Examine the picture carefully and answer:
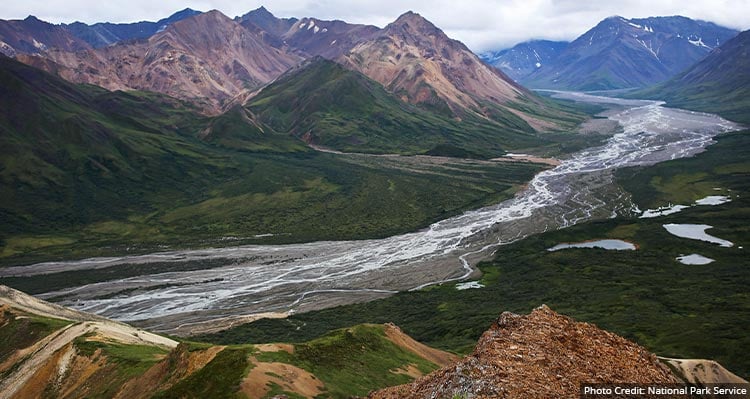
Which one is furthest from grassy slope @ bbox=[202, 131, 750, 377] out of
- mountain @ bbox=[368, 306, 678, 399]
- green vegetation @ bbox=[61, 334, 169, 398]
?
mountain @ bbox=[368, 306, 678, 399]

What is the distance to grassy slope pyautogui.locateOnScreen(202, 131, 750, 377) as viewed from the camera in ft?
280

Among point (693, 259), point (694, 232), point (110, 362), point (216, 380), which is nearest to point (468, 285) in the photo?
point (693, 259)

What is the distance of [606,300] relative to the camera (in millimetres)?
107625

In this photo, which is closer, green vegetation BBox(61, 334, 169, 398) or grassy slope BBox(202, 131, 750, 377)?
green vegetation BBox(61, 334, 169, 398)

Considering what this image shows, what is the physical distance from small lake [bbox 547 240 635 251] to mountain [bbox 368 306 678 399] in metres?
117

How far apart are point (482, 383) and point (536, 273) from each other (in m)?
105

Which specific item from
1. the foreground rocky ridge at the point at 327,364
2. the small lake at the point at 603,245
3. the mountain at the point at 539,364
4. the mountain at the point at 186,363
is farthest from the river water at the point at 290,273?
the mountain at the point at 539,364

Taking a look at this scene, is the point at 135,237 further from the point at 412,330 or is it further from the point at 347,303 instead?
the point at 412,330

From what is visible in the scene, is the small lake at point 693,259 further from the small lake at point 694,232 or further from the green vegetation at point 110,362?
the green vegetation at point 110,362

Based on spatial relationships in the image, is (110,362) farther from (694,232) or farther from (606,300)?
(694,232)

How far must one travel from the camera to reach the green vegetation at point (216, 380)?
45531 millimetres

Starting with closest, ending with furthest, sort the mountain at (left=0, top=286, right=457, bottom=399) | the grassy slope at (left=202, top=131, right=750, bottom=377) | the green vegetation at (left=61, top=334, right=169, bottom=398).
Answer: the mountain at (left=0, top=286, right=457, bottom=399), the green vegetation at (left=61, top=334, right=169, bottom=398), the grassy slope at (left=202, top=131, right=750, bottom=377)

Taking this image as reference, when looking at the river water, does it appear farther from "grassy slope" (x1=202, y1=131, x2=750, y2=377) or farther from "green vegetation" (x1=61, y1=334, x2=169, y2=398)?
"green vegetation" (x1=61, y1=334, x2=169, y2=398)

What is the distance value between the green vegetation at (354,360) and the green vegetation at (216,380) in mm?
2770
